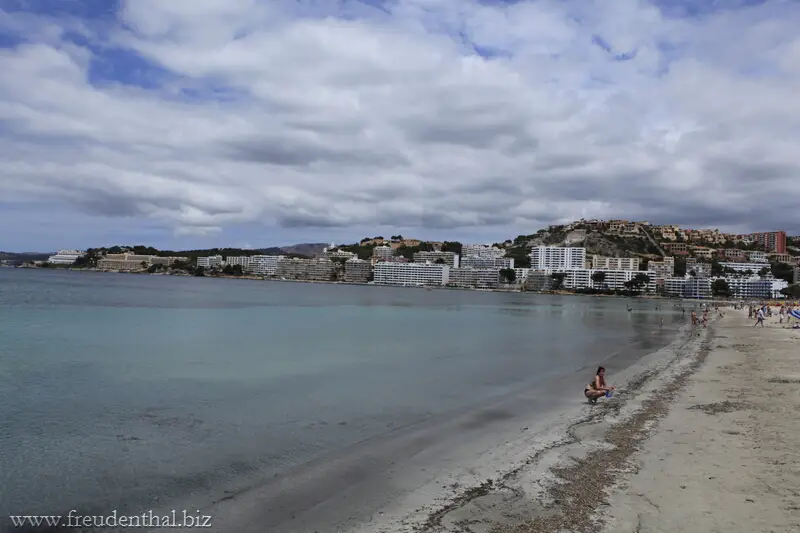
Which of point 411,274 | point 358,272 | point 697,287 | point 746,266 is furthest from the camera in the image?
point 358,272

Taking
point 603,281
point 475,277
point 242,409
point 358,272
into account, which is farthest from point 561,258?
point 242,409

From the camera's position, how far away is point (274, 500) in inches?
269

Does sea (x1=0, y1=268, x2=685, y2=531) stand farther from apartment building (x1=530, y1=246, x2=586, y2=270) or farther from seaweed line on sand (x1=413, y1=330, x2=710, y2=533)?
apartment building (x1=530, y1=246, x2=586, y2=270)

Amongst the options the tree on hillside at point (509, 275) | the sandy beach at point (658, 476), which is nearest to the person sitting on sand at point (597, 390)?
the sandy beach at point (658, 476)

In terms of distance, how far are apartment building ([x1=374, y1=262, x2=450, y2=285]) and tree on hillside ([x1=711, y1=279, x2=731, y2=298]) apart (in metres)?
82.1

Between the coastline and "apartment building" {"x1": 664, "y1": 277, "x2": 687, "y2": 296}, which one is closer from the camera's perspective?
the coastline

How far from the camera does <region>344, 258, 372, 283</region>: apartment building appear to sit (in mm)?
197125

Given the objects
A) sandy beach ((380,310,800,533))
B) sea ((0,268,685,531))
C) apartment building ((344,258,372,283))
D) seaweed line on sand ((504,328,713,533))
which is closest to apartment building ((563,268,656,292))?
apartment building ((344,258,372,283))

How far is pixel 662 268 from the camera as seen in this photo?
167875 mm

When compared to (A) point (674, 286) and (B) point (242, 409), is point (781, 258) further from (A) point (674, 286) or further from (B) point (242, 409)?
(B) point (242, 409)

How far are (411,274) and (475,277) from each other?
22393 mm

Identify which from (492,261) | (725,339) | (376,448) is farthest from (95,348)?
(492,261)

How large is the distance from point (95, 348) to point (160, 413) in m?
12.6

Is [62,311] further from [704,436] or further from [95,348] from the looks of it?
[704,436]
